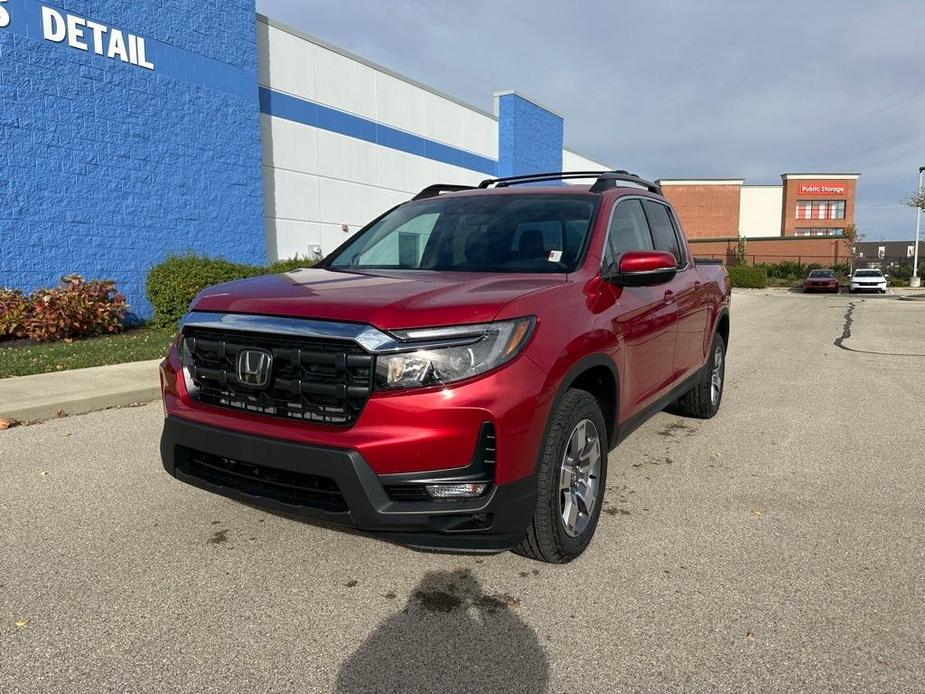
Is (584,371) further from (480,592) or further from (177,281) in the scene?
(177,281)

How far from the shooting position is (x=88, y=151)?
38.3ft

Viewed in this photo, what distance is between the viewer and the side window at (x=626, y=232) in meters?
3.80

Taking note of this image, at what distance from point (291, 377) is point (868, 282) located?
42675mm

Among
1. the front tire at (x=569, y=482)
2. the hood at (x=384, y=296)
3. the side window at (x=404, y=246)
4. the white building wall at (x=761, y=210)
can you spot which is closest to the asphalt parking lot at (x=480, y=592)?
the front tire at (x=569, y=482)

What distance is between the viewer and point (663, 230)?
16.3 feet

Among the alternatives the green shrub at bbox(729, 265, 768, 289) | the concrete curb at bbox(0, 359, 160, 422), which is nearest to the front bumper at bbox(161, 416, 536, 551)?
the concrete curb at bbox(0, 359, 160, 422)

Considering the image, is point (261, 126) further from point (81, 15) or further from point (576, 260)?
point (576, 260)

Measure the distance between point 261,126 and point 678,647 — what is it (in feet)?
50.0

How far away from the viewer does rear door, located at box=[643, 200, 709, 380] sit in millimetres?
4644

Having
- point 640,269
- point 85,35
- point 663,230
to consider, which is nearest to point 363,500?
point 640,269

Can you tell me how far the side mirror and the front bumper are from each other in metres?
1.31

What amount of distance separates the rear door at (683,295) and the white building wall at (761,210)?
248 feet

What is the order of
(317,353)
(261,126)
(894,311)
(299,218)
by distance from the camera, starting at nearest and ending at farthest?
(317,353)
(261,126)
(299,218)
(894,311)

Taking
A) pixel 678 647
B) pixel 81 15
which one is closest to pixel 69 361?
pixel 81 15
